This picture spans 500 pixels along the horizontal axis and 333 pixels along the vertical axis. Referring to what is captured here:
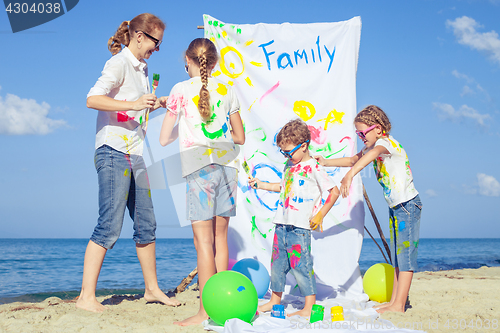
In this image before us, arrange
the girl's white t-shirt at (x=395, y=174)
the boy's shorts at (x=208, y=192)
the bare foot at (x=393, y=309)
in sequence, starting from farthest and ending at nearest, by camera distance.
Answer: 1. the girl's white t-shirt at (x=395, y=174)
2. the bare foot at (x=393, y=309)
3. the boy's shorts at (x=208, y=192)

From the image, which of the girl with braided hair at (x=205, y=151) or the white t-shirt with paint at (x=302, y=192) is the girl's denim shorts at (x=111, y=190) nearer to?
the girl with braided hair at (x=205, y=151)

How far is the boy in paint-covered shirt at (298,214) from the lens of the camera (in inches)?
104

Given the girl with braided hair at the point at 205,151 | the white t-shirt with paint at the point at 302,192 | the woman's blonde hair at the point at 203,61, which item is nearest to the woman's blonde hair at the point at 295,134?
the white t-shirt with paint at the point at 302,192

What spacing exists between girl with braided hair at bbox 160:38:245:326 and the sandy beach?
32cm

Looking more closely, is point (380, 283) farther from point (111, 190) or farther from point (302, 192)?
point (111, 190)

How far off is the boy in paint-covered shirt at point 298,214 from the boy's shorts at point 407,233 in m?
0.52

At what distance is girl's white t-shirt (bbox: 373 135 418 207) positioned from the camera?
2732mm

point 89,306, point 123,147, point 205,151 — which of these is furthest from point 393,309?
point 123,147

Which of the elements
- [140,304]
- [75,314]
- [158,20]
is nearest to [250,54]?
[158,20]

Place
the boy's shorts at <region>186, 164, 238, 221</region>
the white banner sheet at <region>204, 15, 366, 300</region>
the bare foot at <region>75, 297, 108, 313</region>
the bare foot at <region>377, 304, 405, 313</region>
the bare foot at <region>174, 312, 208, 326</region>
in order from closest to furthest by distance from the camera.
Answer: the bare foot at <region>174, 312, 208, 326</region>, the boy's shorts at <region>186, 164, 238, 221</region>, the bare foot at <region>75, 297, 108, 313</region>, the bare foot at <region>377, 304, 405, 313</region>, the white banner sheet at <region>204, 15, 366, 300</region>

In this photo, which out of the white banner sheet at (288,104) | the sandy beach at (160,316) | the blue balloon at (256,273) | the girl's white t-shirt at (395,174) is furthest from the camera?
the white banner sheet at (288,104)

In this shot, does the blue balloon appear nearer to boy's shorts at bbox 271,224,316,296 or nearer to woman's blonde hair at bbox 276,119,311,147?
boy's shorts at bbox 271,224,316,296

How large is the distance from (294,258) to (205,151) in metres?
1.02

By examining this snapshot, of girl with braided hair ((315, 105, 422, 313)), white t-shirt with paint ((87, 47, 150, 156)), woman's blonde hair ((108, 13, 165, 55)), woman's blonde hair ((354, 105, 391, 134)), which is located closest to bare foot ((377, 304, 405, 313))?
girl with braided hair ((315, 105, 422, 313))
